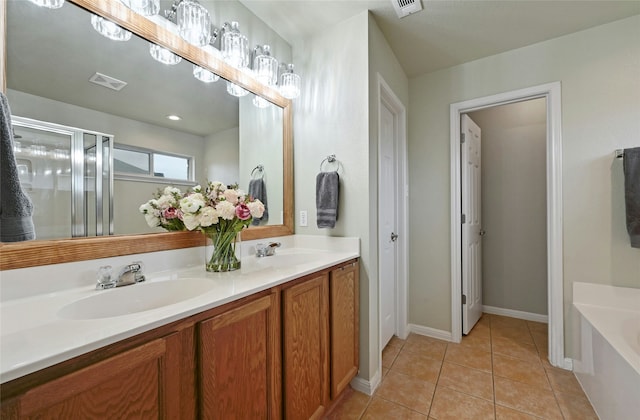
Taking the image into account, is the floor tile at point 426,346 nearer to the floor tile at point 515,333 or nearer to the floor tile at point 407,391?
the floor tile at point 407,391

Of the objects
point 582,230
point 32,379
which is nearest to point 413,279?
point 582,230

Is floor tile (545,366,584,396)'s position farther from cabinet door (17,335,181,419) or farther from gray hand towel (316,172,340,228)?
cabinet door (17,335,181,419)

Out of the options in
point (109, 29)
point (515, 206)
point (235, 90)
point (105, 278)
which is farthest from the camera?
point (515, 206)

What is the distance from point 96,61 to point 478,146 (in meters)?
3.05

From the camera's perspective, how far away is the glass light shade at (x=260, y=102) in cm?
180

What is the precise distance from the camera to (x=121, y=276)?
1.00 m

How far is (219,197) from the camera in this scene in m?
1.22

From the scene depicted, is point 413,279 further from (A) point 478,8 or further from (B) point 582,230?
(A) point 478,8

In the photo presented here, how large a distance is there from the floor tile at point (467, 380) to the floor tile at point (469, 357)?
0.07 m

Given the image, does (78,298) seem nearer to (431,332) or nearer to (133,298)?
(133,298)

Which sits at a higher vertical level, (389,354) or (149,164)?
(149,164)

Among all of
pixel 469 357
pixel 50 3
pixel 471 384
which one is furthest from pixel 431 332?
pixel 50 3

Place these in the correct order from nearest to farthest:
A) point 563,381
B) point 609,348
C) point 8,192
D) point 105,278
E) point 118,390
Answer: point 118,390 → point 8,192 → point 105,278 → point 609,348 → point 563,381

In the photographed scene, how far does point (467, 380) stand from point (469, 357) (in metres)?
0.33
